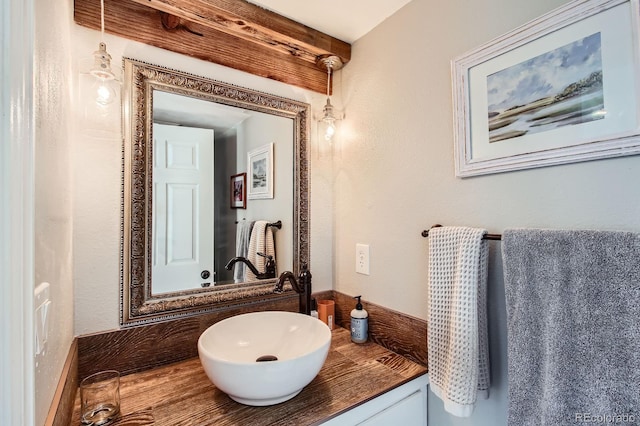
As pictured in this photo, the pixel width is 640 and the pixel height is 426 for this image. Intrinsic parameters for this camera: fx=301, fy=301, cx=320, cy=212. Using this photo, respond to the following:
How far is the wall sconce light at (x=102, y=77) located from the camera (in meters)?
0.86

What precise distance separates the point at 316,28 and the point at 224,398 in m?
1.39

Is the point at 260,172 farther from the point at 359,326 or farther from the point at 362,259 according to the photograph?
the point at 359,326

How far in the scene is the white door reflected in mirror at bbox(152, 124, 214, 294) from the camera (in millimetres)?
1043

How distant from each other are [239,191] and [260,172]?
0.41 ft

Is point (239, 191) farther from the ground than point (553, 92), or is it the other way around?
point (553, 92)

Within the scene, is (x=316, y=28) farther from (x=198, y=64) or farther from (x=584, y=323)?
(x=584, y=323)

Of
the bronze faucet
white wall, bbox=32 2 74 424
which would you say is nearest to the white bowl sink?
the bronze faucet

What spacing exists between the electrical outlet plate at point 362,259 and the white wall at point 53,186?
100 centimetres

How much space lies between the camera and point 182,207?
1091 millimetres

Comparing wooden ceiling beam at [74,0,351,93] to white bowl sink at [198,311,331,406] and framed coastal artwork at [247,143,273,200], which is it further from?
white bowl sink at [198,311,331,406]

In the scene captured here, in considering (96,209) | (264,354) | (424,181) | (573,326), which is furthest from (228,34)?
(573,326)

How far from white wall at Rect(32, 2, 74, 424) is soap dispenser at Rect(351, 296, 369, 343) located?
91cm

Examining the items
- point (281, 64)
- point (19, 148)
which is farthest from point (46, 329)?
point (281, 64)

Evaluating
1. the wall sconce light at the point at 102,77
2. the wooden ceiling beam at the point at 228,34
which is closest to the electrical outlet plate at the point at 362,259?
the wooden ceiling beam at the point at 228,34
